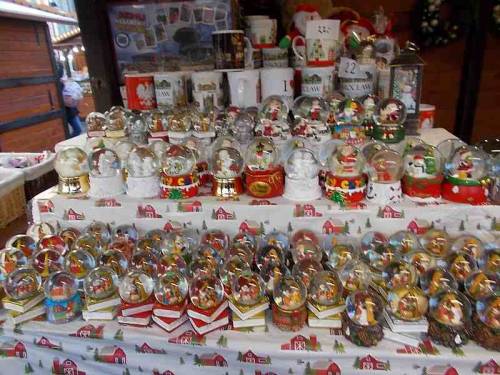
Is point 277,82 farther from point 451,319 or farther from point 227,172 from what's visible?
point 451,319

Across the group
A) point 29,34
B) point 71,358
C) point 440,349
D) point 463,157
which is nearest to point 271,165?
point 463,157

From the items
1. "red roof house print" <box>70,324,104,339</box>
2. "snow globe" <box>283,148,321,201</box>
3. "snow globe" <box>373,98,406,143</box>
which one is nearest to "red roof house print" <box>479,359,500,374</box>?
"snow globe" <box>283,148,321,201</box>

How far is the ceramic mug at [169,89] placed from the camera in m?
1.49

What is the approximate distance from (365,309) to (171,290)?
0.46 m

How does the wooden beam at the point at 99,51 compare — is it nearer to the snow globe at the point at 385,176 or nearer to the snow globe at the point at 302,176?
the snow globe at the point at 302,176

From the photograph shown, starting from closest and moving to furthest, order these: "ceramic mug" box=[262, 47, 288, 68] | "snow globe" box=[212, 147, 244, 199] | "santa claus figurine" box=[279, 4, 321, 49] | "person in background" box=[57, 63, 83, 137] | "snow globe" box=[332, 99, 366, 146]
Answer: "snow globe" box=[212, 147, 244, 199]
"snow globe" box=[332, 99, 366, 146]
"ceramic mug" box=[262, 47, 288, 68]
"santa claus figurine" box=[279, 4, 321, 49]
"person in background" box=[57, 63, 83, 137]

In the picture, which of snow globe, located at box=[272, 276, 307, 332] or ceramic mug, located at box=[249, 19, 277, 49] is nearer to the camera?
snow globe, located at box=[272, 276, 307, 332]

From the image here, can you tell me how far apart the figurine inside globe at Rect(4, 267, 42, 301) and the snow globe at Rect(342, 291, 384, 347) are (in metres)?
0.79

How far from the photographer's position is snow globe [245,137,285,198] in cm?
117

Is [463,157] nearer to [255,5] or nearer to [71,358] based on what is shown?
[71,358]

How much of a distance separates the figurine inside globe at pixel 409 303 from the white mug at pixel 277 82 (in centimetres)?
80

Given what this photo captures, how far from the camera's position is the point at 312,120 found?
135 cm

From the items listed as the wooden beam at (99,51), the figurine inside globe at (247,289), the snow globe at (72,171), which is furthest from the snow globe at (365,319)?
the wooden beam at (99,51)

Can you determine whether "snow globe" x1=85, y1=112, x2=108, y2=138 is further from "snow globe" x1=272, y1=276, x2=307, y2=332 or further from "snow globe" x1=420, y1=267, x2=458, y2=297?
"snow globe" x1=420, y1=267, x2=458, y2=297
